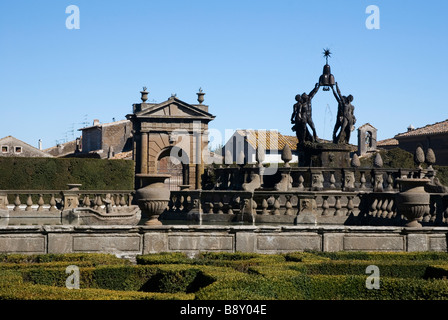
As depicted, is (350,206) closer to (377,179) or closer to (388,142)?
(377,179)

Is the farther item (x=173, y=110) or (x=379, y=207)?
(x=173, y=110)

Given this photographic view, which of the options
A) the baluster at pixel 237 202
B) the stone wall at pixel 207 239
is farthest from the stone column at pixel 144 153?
the stone wall at pixel 207 239

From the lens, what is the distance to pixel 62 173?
1480 inches

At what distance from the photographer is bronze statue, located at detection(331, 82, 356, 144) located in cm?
2563

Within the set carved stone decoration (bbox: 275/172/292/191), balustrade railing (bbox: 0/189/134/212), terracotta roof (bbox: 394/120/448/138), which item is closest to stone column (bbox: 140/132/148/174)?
balustrade railing (bbox: 0/189/134/212)

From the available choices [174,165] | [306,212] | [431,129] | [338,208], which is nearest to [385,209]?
[338,208]

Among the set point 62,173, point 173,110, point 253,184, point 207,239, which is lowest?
point 207,239

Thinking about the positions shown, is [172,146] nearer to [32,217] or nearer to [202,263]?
[32,217]

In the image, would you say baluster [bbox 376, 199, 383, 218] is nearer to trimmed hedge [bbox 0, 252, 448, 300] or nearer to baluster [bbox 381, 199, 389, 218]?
baluster [bbox 381, 199, 389, 218]

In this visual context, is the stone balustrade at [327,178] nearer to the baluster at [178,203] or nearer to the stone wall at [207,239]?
the baluster at [178,203]

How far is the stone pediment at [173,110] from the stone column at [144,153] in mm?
1373

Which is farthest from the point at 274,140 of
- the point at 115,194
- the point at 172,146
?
the point at 115,194

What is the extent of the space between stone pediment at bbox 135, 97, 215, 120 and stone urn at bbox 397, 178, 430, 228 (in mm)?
34223

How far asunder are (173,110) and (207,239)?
35.3 meters
